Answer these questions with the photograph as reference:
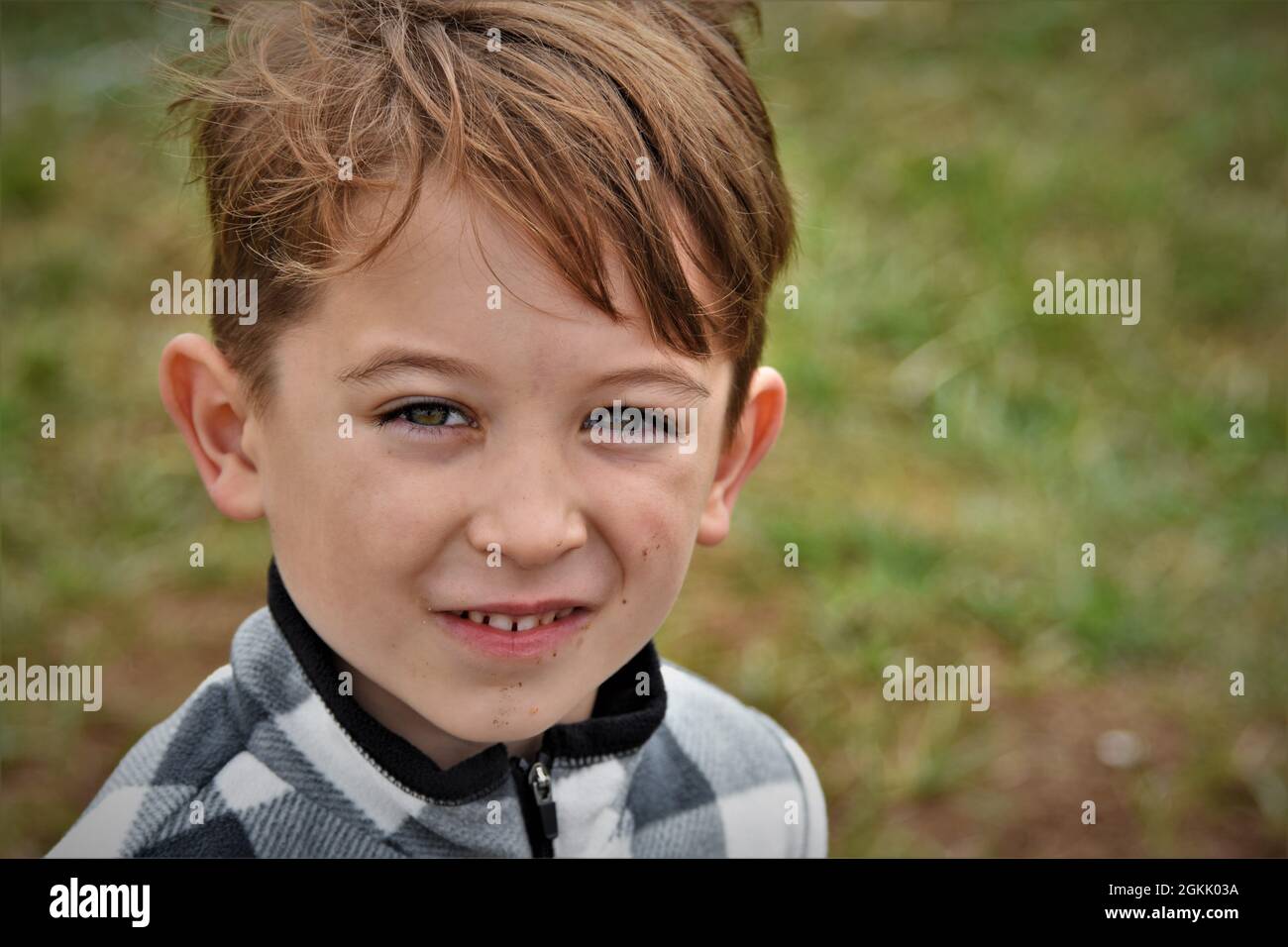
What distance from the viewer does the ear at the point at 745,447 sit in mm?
1416

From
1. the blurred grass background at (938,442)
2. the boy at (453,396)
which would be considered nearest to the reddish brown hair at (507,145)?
the boy at (453,396)

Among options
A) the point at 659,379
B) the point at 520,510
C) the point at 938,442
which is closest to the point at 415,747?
the point at 520,510

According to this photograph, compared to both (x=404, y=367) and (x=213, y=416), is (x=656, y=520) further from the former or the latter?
(x=213, y=416)

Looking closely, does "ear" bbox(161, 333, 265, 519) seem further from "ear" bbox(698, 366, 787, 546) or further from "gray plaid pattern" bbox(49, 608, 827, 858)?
"ear" bbox(698, 366, 787, 546)

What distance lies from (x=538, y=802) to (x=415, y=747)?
134mm

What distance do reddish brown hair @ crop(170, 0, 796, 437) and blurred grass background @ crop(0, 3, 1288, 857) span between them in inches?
13.2

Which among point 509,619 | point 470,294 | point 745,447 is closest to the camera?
point 470,294

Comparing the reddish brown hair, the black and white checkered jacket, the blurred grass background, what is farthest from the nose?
the blurred grass background

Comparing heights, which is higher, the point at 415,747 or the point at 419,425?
the point at 419,425

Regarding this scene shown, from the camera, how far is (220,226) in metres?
1.34

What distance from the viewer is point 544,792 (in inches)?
53.3
